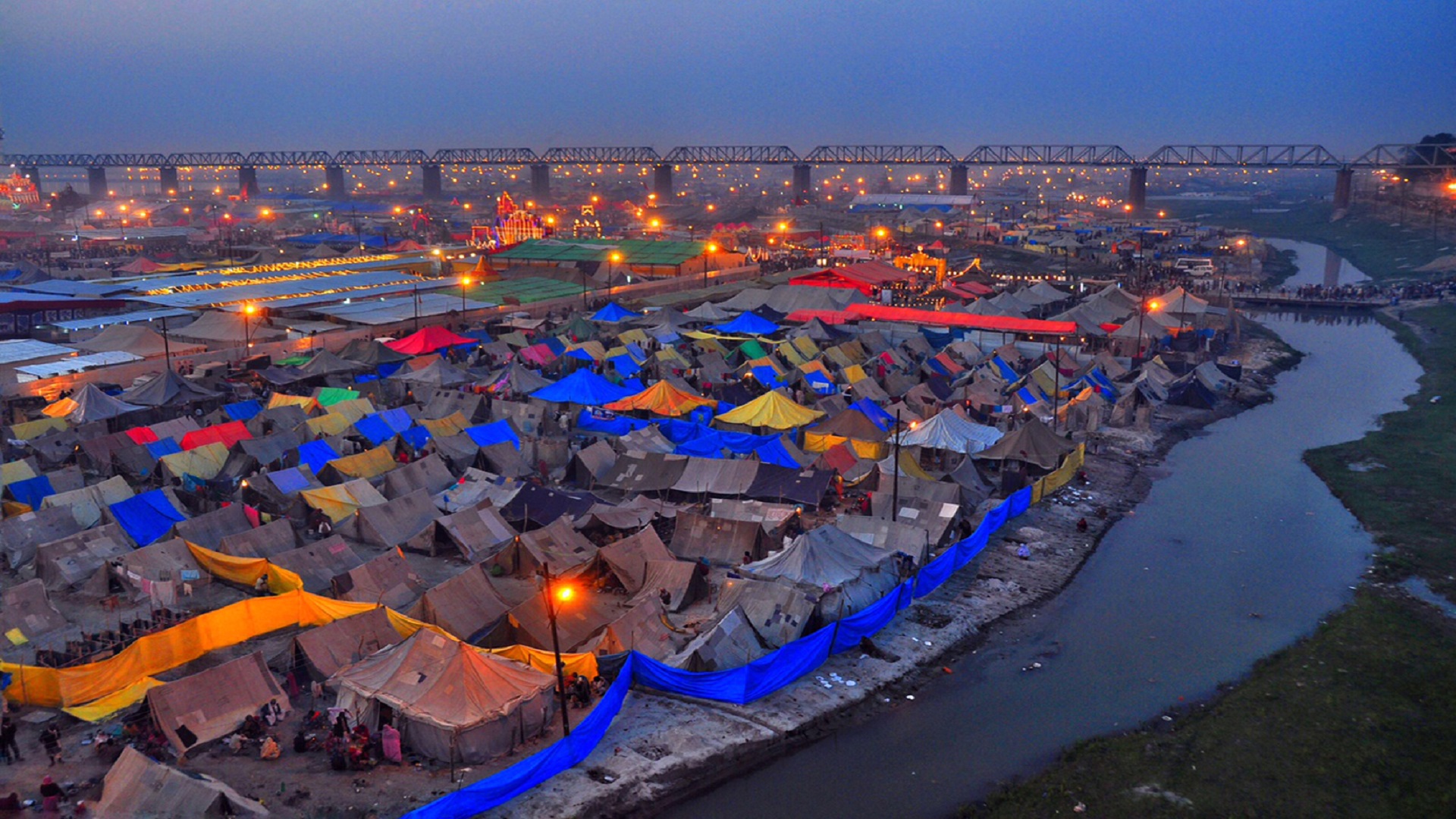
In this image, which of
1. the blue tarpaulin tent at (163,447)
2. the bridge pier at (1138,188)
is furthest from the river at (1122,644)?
the bridge pier at (1138,188)

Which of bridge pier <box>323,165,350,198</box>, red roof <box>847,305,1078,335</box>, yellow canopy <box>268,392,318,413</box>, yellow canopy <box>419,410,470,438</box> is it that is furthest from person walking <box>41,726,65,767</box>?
bridge pier <box>323,165,350,198</box>

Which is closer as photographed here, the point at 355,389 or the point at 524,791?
the point at 524,791

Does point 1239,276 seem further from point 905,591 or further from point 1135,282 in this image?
point 905,591

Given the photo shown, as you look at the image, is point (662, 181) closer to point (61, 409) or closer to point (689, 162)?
point (689, 162)

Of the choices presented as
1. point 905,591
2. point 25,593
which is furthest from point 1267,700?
point 25,593

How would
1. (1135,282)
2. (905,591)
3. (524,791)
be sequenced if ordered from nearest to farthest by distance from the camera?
(524,791) → (905,591) → (1135,282)

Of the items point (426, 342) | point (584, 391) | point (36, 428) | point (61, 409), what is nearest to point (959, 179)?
point (426, 342)

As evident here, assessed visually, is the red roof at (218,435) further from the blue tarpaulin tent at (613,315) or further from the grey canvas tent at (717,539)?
the blue tarpaulin tent at (613,315)
